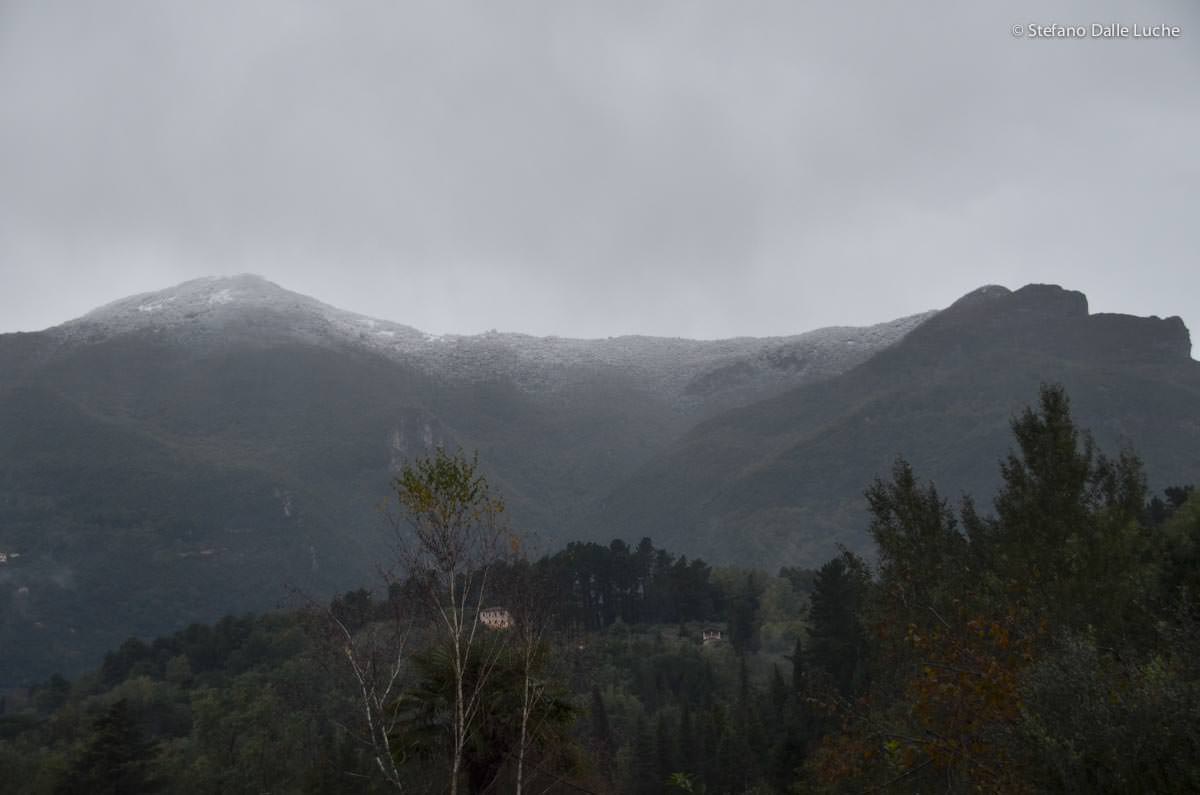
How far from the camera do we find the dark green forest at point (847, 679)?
12070 mm

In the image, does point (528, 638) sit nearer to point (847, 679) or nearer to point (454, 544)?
point (454, 544)

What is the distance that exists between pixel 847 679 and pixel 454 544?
43.5 meters

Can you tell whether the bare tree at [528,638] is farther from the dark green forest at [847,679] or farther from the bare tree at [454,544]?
the bare tree at [454,544]

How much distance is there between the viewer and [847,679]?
55.3 m

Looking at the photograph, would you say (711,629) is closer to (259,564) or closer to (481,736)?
(481,736)

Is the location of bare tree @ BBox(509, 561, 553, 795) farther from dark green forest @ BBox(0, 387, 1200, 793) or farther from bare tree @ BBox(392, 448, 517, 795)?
bare tree @ BBox(392, 448, 517, 795)

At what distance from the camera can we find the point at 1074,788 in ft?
35.7

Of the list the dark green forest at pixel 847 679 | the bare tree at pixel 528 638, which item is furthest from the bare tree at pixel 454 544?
the bare tree at pixel 528 638

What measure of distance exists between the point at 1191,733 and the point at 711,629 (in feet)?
299

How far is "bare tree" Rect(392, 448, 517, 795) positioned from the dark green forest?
61 mm

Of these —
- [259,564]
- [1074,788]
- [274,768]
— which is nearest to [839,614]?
[274,768]

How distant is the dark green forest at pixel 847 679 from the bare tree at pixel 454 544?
0.06m

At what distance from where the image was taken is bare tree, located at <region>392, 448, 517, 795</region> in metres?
17.1

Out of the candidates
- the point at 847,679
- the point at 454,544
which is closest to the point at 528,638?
the point at 454,544
